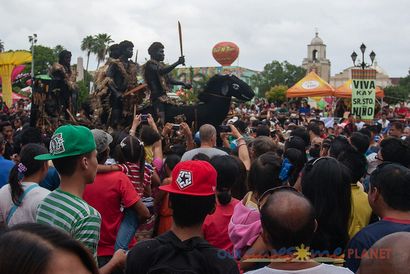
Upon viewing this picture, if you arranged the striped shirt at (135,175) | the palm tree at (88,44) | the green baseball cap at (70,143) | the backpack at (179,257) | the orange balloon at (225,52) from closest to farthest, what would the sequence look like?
the backpack at (179,257) < the green baseball cap at (70,143) < the striped shirt at (135,175) < the orange balloon at (225,52) < the palm tree at (88,44)

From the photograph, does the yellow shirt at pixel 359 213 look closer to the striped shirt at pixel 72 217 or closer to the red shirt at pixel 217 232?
the red shirt at pixel 217 232

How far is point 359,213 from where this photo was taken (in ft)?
14.6

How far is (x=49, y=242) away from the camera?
1487 mm

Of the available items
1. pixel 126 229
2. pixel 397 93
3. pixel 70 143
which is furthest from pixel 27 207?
pixel 397 93

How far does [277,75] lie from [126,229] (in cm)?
8773

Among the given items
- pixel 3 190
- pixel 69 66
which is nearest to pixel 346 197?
pixel 3 190

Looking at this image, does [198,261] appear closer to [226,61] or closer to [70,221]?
[70,221]

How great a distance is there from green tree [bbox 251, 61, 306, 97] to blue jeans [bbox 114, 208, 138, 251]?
8381 cm

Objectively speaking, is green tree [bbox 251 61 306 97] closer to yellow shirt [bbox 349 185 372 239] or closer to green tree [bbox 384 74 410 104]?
green tree [bbox 384 74 410 104]

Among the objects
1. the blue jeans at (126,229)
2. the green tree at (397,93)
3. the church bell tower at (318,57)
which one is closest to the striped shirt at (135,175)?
the blue jeans at (126,229)

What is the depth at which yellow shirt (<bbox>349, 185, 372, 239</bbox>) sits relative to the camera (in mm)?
4355

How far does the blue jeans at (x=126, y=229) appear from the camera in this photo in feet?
14.7

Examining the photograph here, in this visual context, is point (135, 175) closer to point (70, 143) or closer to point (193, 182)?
point (70, 143)

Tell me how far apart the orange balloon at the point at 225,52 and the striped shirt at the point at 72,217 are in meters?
24.2
